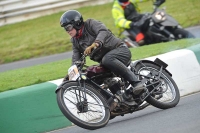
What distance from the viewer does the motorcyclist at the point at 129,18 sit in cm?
1562

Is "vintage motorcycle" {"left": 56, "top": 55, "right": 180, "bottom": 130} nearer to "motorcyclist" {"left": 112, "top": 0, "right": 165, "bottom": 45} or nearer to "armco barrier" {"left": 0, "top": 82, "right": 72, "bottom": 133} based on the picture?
"armco barrier" {"left": 0, "top": 82, "right": 72, "bottom": 133}

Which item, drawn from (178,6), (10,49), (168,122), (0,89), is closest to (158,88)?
(168,122)

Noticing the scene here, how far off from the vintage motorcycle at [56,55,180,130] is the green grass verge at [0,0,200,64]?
8583 mm

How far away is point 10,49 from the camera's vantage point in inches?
725

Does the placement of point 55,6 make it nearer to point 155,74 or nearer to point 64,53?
point 64,53

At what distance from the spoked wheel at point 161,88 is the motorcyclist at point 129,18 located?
6349mm

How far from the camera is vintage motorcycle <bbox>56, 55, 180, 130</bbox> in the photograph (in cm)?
802

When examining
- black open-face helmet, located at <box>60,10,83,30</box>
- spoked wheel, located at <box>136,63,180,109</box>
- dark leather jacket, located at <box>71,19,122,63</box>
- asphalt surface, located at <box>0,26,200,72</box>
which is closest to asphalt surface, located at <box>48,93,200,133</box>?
spoked wheel, located at <box>136,63,180,109</box>

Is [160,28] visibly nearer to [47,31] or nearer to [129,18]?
[129,18]

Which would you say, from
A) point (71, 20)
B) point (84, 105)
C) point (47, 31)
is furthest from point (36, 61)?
point (84, 105)

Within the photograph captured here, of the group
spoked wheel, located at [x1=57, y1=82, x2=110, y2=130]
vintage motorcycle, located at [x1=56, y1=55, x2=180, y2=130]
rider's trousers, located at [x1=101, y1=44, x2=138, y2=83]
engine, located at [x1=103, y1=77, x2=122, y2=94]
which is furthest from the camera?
engine, located at [x1=103, y1=77, x2=122, y2=94]

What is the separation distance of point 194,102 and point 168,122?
4.72ft

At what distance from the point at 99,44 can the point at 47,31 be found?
12118 millimetres

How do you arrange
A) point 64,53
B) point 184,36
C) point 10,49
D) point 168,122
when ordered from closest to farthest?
1. point 168,122
2. point 184,36
3. point 64,53
4. point 10,49
